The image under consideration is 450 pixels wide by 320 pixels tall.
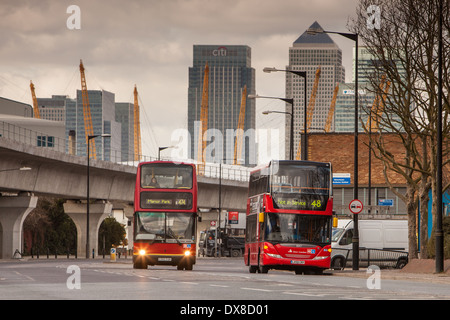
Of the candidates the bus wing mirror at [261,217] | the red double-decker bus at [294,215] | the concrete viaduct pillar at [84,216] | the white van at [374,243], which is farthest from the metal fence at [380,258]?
the concrete viaduct pillar at [84,216]

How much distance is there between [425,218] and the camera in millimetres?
34438

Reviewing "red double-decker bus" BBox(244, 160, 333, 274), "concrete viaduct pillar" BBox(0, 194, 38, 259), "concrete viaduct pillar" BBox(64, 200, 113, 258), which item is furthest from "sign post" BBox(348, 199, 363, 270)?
"concrete viaduct pillar" BBox(64, 200, 113, 258)

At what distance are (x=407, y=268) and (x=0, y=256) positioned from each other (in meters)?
43.1

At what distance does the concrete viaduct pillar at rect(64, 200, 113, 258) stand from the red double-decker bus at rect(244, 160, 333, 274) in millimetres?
44843

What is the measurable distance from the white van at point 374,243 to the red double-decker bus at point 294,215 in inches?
362

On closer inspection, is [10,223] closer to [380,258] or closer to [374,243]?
[374,243]

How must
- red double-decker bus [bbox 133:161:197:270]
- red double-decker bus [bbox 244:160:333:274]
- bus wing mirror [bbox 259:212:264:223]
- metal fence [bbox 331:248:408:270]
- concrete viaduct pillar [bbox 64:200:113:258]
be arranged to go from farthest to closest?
concrete viaduct pillar [bbox 64:200:113:258]
metal fence [bbox 331:248:408:270]
red double-decker bus [bbox 133:161:197:270]
bus wing mirror [bbox 259:212:264:223]
red double-decker bus [bbox 244:160:333:274]

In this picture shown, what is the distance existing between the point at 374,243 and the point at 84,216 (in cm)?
3574

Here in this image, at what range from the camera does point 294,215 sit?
32.2 m

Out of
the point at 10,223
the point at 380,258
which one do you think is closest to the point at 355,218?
the point at 380,258

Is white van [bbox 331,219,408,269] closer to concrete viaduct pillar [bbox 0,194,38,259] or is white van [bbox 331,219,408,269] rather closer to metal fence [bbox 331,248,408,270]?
metal fence [bbox 331,248,408,270]

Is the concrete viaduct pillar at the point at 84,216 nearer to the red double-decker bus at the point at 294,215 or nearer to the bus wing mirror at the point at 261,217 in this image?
the red double-decker bus at the point at 294,215

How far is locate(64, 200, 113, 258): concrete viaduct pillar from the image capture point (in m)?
76.8

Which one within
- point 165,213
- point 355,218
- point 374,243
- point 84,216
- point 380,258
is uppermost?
point 165,213
